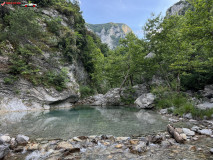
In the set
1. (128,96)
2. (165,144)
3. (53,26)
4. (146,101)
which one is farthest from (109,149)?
(53,26)

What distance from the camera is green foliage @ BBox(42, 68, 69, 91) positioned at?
660 inches

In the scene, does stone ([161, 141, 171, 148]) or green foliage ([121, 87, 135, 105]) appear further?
green foliage ([121, 87, 135, 105])

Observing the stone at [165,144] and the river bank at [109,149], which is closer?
the river bank at [109,149]

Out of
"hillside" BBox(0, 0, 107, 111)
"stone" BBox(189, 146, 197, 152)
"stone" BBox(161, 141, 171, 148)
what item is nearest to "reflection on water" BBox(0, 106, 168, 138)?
"stone" BBox(161, 141, 171, 148)

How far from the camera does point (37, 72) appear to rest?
16.3 meters

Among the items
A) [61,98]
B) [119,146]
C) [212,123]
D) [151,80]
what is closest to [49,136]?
[119,146]

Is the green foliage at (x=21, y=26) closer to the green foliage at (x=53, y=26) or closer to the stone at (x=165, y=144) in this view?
the green foliage at (x=53, y=26)

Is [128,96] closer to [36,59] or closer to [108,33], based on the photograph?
[36,59]

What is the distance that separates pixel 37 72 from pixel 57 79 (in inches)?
108

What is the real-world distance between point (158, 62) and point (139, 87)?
624 centimetres

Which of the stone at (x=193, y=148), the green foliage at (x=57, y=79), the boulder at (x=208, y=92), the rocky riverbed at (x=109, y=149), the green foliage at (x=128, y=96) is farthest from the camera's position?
the green foliage at (x=128, y=96)

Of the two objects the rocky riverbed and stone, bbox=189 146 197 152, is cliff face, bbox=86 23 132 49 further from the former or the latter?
stone, bbox=189 146 197 152

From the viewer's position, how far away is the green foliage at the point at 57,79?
16766mm

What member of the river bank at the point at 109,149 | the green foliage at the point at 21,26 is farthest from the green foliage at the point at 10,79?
the river bank at the point at 109,149
